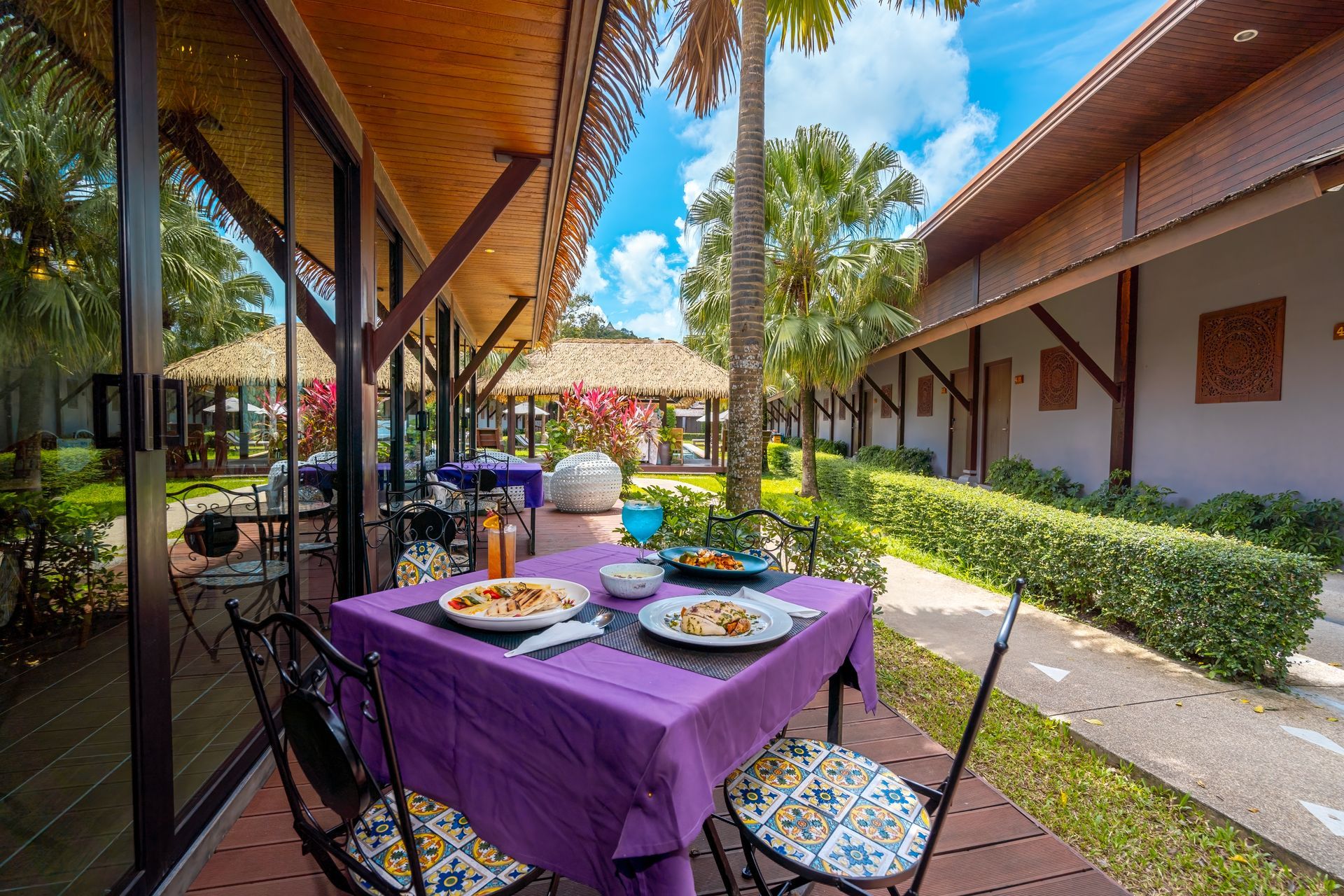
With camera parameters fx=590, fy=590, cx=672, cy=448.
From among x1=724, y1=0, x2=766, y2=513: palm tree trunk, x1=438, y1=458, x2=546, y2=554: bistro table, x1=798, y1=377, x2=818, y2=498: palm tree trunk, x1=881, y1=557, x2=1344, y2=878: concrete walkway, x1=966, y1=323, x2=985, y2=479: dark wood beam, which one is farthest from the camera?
x1=966, y1=323, x2=985, y2=479: dark wood beam

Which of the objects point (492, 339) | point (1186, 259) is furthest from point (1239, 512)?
point (492, 339)

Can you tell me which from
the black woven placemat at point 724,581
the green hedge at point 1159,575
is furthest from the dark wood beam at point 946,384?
the black woven placemat at point 724,581

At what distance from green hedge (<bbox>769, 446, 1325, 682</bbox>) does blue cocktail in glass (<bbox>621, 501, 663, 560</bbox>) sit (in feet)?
10.7

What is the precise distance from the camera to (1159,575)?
138 inches

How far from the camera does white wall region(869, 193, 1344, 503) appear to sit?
15.8 ft

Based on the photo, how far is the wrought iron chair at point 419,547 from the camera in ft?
7.07

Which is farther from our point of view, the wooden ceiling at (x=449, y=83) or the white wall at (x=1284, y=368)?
the white wall at (x=1284, y=368)

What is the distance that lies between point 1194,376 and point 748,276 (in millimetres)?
5058

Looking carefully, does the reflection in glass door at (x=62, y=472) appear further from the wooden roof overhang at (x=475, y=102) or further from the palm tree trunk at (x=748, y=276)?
the palm tree trunk at (x=748, y=276)

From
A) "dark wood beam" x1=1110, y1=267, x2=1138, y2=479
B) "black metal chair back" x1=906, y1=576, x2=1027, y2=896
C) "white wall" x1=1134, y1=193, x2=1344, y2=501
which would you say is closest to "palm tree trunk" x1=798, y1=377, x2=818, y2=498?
"dark wood beam" x1=1110, y1=267, x2=1138, y2=479

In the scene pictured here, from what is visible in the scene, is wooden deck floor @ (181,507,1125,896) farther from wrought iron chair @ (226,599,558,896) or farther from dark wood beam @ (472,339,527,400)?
dark wood beam @ (472,339,527,400)

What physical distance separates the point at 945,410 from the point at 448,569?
1105 centimetres

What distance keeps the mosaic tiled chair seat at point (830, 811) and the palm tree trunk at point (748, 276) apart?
2577mm

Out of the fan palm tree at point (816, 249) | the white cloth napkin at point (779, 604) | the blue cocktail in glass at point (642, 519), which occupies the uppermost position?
the fan palm tree at point (816, 249)
